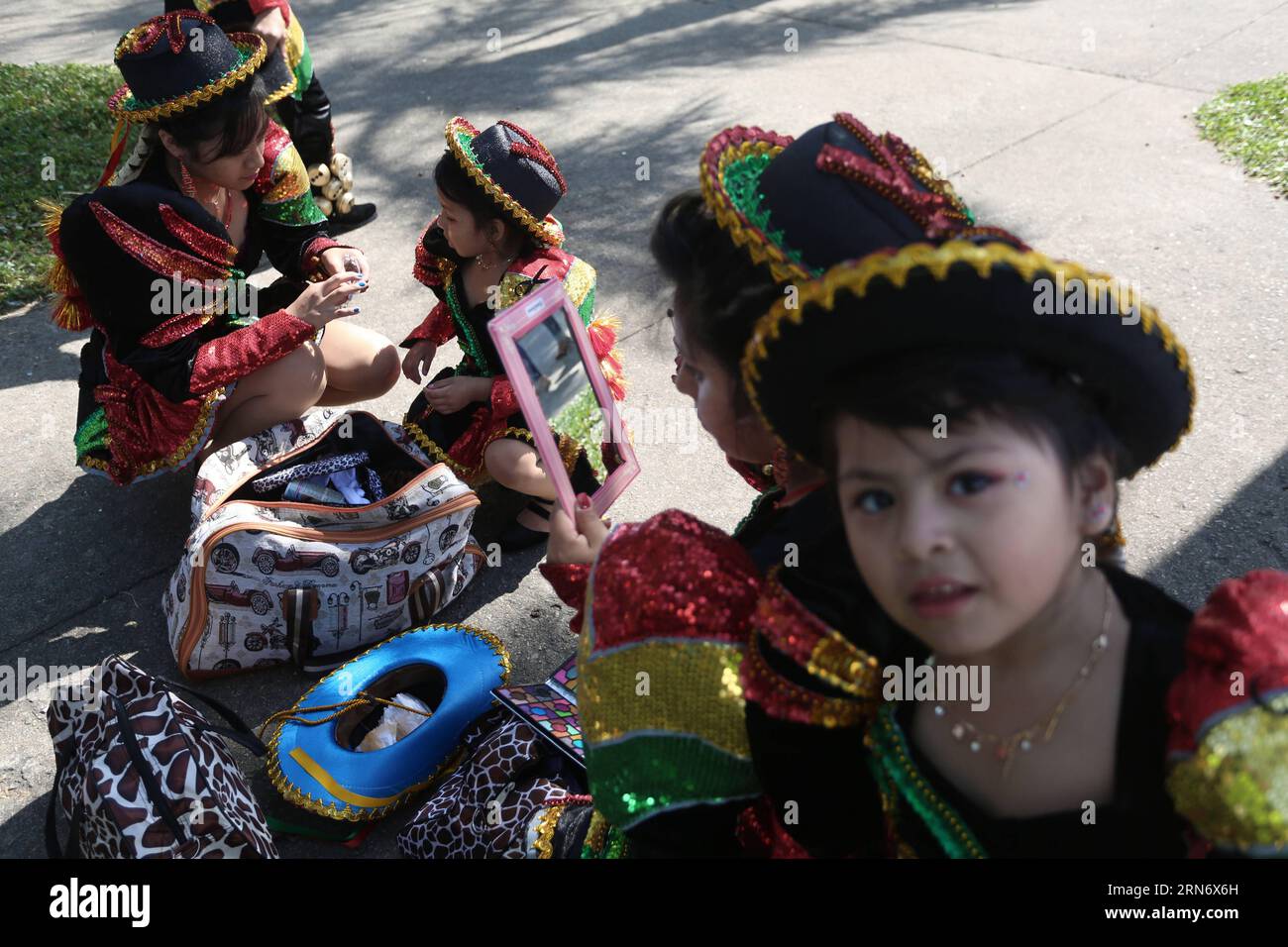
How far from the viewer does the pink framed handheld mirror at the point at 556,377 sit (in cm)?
174

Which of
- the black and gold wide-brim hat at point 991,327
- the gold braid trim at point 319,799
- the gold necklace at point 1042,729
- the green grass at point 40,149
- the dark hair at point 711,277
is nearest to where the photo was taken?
the black and gold wide-brim hat at point 991,327

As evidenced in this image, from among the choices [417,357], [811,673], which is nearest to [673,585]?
[811,673]

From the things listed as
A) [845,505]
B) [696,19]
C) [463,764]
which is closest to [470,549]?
[463,764]

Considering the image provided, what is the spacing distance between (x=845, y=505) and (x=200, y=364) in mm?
2260

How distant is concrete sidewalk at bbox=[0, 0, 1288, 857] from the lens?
310cm

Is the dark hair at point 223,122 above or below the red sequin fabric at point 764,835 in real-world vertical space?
above

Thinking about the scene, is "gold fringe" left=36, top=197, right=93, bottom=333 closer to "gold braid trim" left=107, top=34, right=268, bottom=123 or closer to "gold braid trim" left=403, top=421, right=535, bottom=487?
"gold braid trim" left=107, top=34, right=268, bottom=123

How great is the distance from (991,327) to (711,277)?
0.57m

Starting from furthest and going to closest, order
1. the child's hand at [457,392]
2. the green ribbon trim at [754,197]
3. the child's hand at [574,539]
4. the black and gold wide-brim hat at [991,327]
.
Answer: the child's hand at [457,392]
the child's hand at [574,539]
the green ribbon trim at [754,197]
the black and gold wide-brim hat at [991,327]

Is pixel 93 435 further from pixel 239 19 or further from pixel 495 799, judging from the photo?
pixel 239 19

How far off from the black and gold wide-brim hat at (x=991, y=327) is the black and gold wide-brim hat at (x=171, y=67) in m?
2.25

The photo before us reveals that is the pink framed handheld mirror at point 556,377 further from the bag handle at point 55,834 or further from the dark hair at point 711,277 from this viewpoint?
the bag handle at point 55,834

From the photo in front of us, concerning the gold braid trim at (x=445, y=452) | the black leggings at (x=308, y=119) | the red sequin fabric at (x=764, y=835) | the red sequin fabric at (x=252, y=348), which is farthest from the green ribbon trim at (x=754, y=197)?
the black leggings at (x=308, y=119)

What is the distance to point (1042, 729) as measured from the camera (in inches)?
53.6
